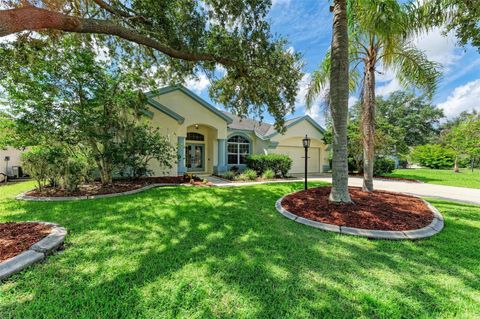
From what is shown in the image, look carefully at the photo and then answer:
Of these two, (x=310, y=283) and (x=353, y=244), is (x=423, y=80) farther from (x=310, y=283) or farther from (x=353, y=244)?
(x=310, y=283)

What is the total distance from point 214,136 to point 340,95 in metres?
10.9

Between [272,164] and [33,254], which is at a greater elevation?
[272,164]

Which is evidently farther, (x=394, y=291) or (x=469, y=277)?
(x=469, y=277)

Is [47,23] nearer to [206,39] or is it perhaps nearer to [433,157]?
[206,39]

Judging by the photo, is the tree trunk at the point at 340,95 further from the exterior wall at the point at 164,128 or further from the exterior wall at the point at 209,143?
the exterior wall at the point at 209,143

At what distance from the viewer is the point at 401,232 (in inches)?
169

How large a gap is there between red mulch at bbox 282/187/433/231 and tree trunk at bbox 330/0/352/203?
49cm

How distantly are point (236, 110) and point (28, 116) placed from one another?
822 cm

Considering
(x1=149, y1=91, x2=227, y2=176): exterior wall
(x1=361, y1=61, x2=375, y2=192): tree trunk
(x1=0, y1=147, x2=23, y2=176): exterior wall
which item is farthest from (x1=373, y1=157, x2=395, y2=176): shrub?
(x1=0, y1=147, x2=23, y2=176): exterior wall

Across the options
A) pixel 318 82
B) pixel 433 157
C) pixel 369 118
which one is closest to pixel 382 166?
pixel 369 118

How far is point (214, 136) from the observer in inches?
604

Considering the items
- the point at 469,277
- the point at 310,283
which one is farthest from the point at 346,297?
the point at 469,277

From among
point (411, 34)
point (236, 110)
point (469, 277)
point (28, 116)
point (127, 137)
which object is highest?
point (411, 34)

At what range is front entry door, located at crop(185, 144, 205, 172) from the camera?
609 inches
